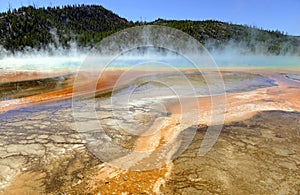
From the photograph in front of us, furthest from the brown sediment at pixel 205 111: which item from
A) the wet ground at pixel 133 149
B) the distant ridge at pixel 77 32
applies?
the distant ridge at pixel 77 32

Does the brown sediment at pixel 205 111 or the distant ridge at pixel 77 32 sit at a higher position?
the distant ridge at pixel 77 32

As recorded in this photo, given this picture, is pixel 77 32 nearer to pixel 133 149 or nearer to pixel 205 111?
pixel 205 111

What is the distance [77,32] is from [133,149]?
174ft

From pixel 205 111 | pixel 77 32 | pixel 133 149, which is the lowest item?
pixel 133 149

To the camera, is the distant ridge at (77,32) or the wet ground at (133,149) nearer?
the wet ground at (133,149)

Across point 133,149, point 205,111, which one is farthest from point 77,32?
point 133,149

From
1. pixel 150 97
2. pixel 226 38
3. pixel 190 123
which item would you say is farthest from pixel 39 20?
pixel 190 123

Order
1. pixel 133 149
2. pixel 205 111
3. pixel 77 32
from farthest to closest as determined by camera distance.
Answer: pixel 77 32 → pixel 205 111 → pixel 133 149

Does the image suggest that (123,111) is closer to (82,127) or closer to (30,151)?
(82,127)

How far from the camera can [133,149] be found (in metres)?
4.00

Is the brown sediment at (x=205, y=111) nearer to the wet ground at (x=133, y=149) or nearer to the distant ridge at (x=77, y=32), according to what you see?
the wet ground at (x=133, y=149)

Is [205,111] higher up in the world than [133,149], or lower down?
higher up

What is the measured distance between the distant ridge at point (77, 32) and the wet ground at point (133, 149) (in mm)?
36363

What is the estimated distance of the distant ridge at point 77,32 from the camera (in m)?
39.3
